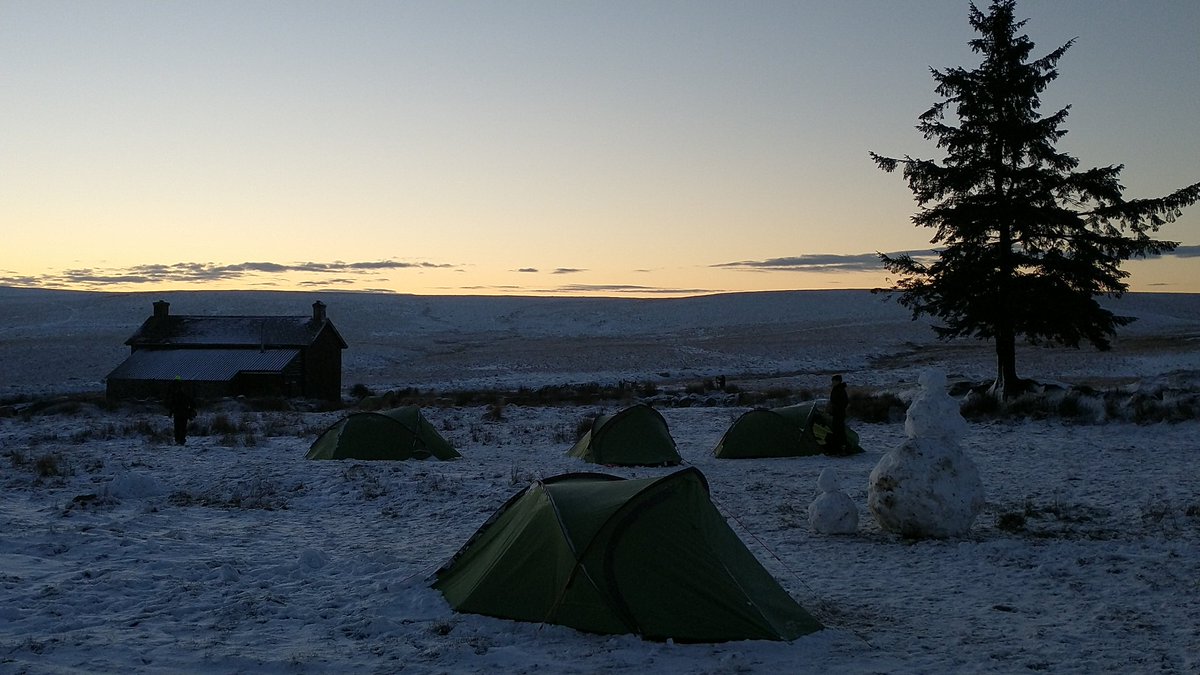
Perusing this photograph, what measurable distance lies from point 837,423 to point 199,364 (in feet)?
104

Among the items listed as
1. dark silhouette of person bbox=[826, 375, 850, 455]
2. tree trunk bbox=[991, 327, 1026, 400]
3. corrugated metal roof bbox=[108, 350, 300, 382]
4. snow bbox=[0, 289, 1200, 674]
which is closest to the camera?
snow bbox=[0, 289, 1200, 674]

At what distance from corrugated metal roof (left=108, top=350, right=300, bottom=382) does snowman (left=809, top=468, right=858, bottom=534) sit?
32.4 m

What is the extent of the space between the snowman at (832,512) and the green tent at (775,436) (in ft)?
26.0

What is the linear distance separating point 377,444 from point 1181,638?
1473 centimetres

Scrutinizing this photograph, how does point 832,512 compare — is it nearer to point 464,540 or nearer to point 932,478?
point 932,478

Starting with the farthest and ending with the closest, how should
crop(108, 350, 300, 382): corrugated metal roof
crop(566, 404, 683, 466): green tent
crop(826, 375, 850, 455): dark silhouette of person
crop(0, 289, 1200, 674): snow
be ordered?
crop(108, 350, 300, 382): corrugated metal roof < crop(826, 375, 850, 455): dark silhouette of person < crop(566, 404, 683, 466): green tent < crop(0, 289, 1200, 674): snow

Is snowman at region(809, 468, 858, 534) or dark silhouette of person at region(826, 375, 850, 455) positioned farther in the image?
dark silhouette of person at region(826, 375, 850, 455)

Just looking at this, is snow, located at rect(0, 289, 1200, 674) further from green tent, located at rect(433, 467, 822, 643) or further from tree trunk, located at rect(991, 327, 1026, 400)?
tree trunk, located at rect(991, 327, 1026, 400)

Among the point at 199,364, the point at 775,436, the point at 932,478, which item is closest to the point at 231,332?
the point at 199,364

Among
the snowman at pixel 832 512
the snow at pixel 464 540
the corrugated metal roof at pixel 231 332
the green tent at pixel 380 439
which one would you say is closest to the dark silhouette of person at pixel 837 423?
the snow at pixel 464 540

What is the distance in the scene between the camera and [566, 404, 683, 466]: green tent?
1845 centimetres

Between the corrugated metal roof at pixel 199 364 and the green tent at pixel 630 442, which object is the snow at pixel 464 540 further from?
the corrugated metal roof at pixel 199 364

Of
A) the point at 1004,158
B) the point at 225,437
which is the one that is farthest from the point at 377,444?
the point at 1004,158

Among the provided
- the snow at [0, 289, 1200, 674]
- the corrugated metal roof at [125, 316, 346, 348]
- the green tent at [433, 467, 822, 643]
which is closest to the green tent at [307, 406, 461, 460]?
the snow at [0, 289, 1200, 674]
